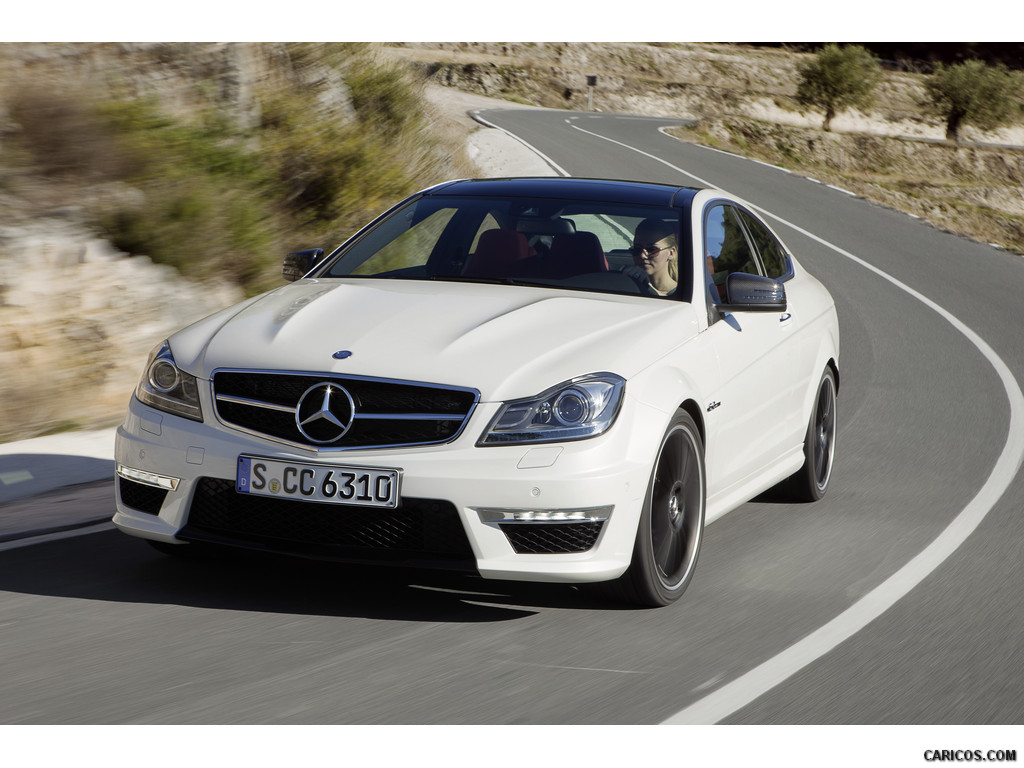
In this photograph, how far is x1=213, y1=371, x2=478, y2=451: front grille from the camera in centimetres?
455

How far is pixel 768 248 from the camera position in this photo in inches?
278

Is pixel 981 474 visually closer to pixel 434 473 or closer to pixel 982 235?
pixel 434 473

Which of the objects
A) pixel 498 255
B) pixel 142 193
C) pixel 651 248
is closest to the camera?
pixel 651 248

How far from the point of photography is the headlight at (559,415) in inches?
178

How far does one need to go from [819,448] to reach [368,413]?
344 centimetres

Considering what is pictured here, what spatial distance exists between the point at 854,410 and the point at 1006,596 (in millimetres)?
4512

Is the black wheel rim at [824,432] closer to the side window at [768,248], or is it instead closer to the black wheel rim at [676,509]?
the side window at [768,248]

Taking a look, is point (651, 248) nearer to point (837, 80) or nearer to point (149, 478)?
point (149, 478)

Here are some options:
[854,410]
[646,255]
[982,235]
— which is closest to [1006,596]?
[646,255]

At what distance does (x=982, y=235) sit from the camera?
1649 inches

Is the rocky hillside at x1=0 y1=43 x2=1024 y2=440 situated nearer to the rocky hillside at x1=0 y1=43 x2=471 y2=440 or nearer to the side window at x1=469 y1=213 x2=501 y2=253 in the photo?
the rocky hillside at x1=0 y1=43 x2=471 y2=440

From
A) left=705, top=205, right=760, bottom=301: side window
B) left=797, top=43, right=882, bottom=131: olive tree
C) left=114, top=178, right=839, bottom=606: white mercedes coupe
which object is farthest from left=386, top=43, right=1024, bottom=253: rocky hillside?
left=114, top=178, right=839, bottom=606: white mercedes coupe

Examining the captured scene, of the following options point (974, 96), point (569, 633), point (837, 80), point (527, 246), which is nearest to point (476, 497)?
point (569, 633)

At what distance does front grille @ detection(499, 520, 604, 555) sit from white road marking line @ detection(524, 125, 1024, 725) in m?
0.71
